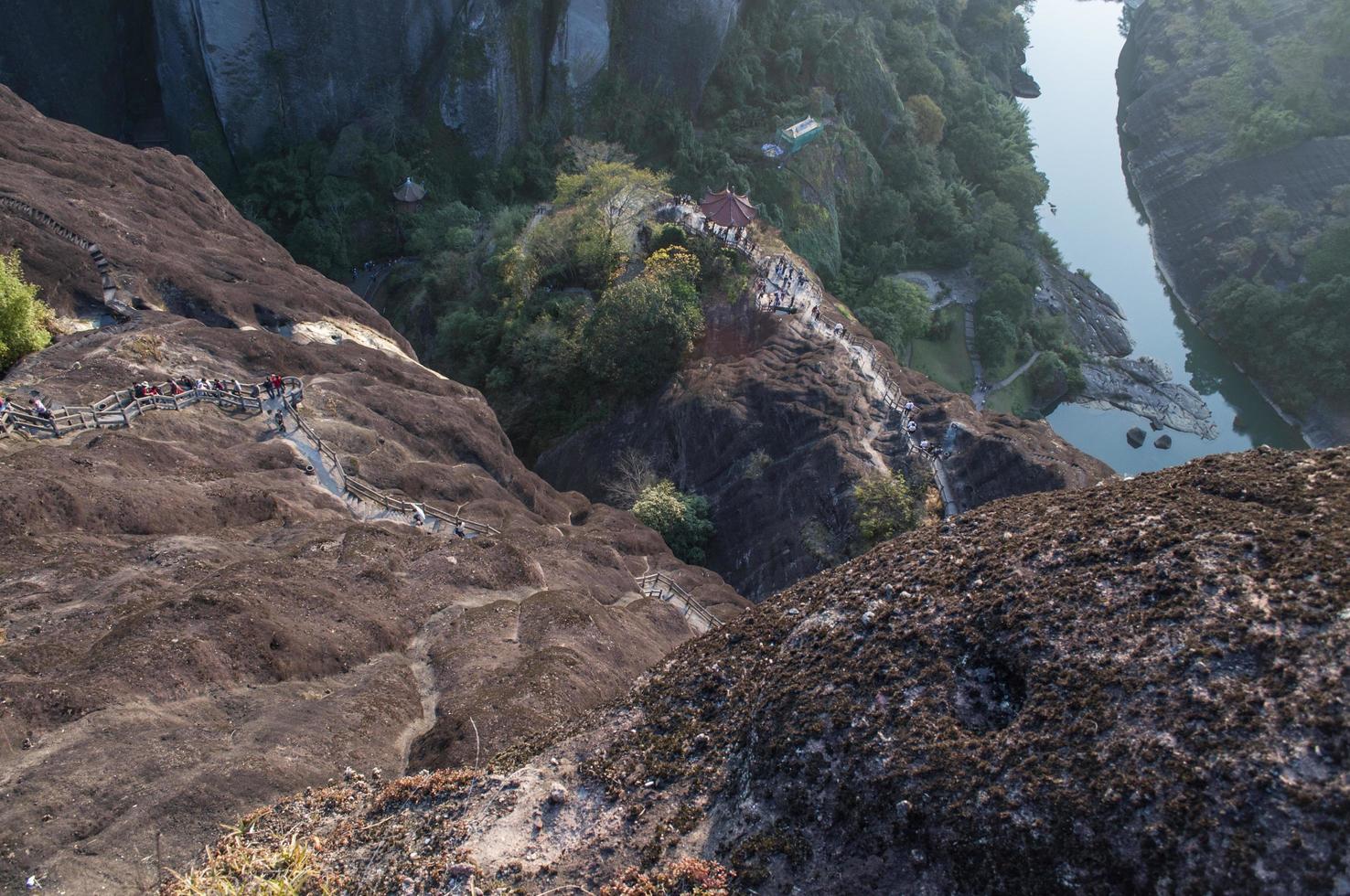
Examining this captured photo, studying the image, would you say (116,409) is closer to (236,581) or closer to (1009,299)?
(236,581)

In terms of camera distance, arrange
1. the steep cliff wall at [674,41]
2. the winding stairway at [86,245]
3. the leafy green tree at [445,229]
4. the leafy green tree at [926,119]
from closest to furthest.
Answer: the winding stairway at [86,245]
the leafy green tree at [445,229]
the steep cliff wall at [674,41]
the leafy green tree at [926,119]

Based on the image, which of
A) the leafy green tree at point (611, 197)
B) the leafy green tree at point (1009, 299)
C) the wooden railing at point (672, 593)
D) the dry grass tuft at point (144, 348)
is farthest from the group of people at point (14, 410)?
the leafy green tree at point (1009, 299)

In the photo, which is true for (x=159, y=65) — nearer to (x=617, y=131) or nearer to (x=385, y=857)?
(x=617, y=131)

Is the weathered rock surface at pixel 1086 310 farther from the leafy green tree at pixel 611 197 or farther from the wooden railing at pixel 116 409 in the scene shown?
the wooden railing at pixel 116 409

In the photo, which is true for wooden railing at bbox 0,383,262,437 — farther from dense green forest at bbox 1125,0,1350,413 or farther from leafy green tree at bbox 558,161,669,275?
dense green forest at bbox 1125,0,1350,413

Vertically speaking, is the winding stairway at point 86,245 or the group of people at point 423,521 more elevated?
the winding stairway at point 86,245

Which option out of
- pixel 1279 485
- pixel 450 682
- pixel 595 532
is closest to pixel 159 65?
pixel 595 532
